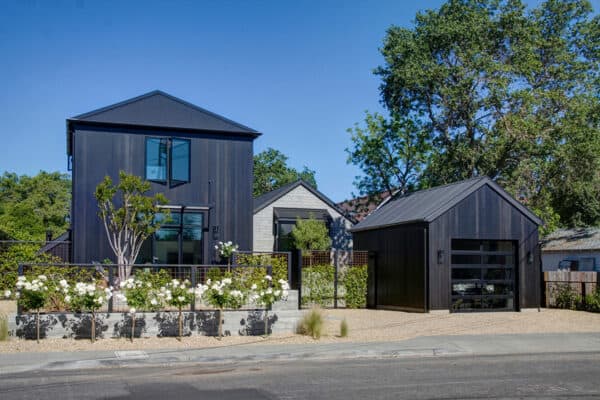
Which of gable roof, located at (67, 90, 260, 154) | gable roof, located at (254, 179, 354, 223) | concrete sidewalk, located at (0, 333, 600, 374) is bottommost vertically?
concrete sidewalk, located at (0, 333, 600, 374)

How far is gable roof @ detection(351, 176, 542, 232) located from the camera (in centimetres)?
2270

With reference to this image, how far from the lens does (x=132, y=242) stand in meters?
19.9

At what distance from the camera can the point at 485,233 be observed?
75.4 feet

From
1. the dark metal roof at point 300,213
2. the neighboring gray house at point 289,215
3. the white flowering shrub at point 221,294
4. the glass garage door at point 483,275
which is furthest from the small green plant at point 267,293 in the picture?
the dark metal roof at point 300,213

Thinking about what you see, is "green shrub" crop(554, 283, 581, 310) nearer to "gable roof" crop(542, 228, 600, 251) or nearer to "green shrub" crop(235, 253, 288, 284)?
"green shrub" crop(235, 253, 288, 284)

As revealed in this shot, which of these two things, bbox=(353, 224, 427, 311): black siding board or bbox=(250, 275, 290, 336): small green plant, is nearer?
bbox=(250, 275, 290, 336): small green plant

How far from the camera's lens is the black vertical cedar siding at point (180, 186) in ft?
71.1

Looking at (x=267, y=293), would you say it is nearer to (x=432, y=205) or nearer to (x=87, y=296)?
(x=87, y=296)

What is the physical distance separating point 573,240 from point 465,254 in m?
22.2

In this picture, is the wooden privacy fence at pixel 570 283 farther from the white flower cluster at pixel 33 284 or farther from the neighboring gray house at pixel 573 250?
the white flower cluster at pixel 33 284

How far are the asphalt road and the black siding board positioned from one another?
9.09 metres

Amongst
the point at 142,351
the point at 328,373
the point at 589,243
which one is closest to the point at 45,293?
the point at 142,351

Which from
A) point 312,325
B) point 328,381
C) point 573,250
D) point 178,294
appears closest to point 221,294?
point 178,294

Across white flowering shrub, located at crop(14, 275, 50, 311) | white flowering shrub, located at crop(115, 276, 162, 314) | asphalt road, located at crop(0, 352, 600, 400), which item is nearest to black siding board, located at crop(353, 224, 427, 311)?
asphalt road, located at crop(0, 352, 600, 400)
